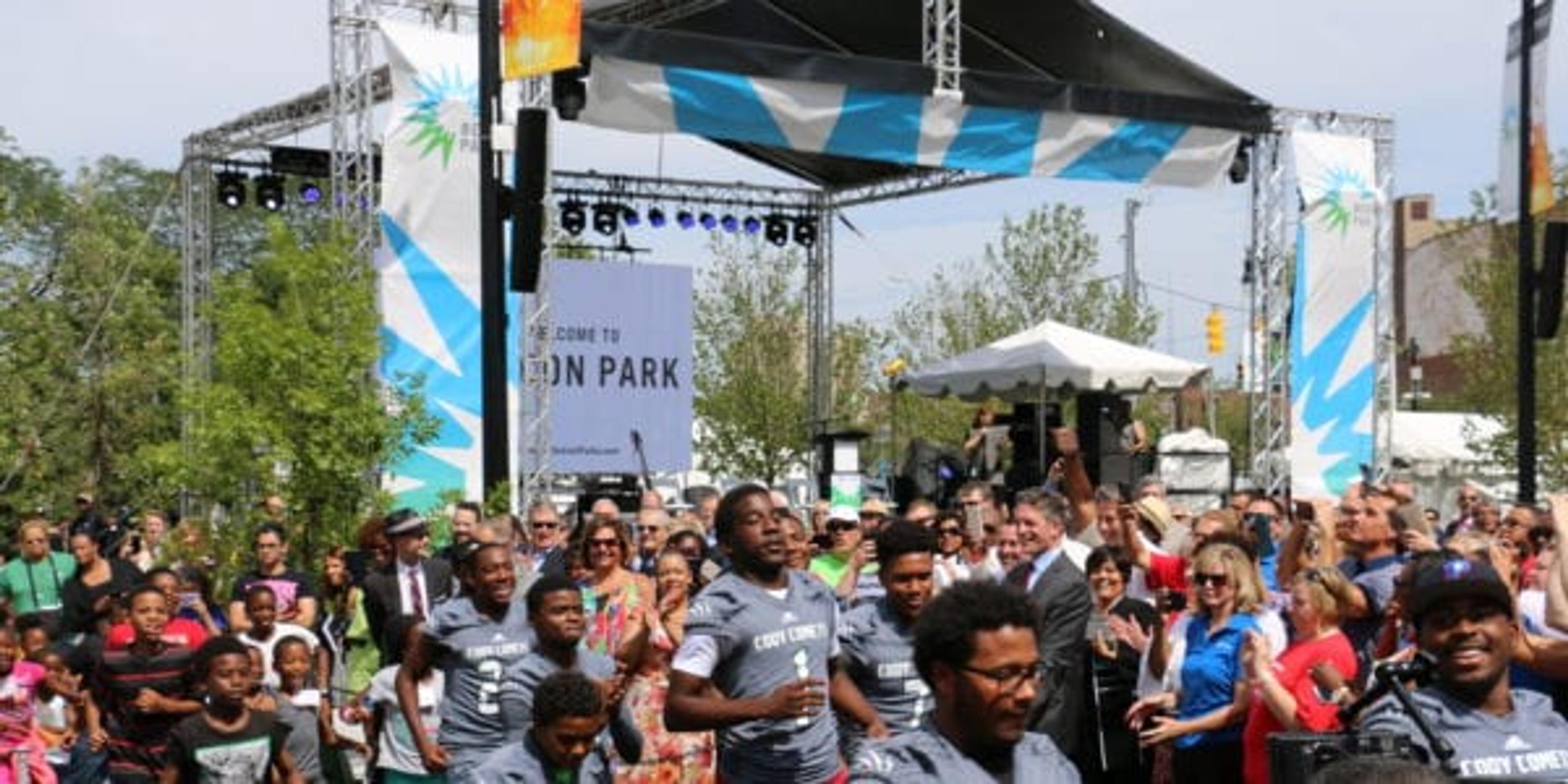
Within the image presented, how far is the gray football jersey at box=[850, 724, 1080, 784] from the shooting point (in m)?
3.88

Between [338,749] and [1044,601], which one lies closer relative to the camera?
[1044,601]

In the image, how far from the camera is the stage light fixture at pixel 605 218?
30750 millimetres

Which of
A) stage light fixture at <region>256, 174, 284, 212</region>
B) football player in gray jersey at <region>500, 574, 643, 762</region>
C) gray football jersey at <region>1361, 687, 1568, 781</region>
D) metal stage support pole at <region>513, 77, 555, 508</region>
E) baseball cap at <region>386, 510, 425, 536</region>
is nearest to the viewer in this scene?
gray football jersey at <region>1361, 687, 1568, 781</region>

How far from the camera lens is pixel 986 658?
396 cm

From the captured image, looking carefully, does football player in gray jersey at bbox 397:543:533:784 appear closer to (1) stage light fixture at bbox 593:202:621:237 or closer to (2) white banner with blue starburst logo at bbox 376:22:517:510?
(2) white banner with blue starburst logo at bbox 376:22:517:510

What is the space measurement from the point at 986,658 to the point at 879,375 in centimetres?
4296

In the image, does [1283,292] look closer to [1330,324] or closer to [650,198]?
[1330,324]

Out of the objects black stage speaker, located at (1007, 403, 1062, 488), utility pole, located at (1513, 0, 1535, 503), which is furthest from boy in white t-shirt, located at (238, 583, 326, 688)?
black stage speaker, located at (1007, 403, 1062, 488)

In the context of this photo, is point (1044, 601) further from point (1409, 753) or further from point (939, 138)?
point (939, 138)

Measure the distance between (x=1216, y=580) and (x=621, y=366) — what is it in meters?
17.8

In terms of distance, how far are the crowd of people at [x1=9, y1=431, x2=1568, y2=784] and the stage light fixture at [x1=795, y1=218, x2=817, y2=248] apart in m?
18.6

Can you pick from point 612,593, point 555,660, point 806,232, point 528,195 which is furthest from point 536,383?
point 806,232

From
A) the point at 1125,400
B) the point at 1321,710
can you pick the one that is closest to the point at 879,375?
the point at 1125,400

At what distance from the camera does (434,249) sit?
18.9 m
